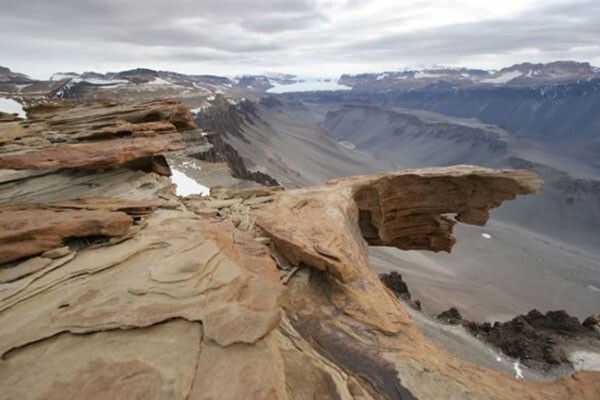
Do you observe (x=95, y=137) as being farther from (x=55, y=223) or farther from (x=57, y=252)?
(x=57, y=252)

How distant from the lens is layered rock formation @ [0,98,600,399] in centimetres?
823

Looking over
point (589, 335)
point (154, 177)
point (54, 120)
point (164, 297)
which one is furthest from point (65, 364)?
point (589, 335)

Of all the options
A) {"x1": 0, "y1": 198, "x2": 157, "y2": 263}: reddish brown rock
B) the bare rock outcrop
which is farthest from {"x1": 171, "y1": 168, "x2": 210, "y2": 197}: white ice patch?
{"x1": 0, "y1": 198, "x2": 157, "y2": 263}: reddish brown rock

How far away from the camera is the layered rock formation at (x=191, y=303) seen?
8234 millimetres

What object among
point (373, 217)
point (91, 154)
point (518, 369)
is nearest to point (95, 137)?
point (91, 154)

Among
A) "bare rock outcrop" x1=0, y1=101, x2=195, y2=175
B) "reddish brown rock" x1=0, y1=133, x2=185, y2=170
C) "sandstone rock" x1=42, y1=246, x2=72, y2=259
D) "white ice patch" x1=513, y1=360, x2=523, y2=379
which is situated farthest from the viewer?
"white ice patch" x1=513, y1=360, x2=523, y2=379

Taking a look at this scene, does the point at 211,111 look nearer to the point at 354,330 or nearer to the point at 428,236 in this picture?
the point at 428,236

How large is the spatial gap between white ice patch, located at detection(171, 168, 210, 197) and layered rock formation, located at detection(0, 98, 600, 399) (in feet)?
28.9

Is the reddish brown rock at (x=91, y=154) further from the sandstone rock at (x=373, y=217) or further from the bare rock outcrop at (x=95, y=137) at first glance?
the sandstone rock at (x=373, y=217)

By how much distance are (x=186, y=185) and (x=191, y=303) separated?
2052 cm

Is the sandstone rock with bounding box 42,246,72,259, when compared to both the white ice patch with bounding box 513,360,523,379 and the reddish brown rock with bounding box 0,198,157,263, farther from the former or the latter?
the white ice patch with bounding box 513,360,523,379

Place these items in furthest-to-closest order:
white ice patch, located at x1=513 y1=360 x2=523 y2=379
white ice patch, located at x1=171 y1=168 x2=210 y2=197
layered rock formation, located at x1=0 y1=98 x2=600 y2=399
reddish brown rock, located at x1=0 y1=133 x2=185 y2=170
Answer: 1. white ice patch, located at x1=513 y1=360 x2=523 y2=379
2. white ice patch, located at x1=171 y1=168 x2=210 y2=197
3. reddish brown rock, located at x1=0 y1=133 x2=185 y2=170
4. layered rock formation, located at x1=0 y1=98 x2=600 y2=399

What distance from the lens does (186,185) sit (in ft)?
96.7

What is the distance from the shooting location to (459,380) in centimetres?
1020
